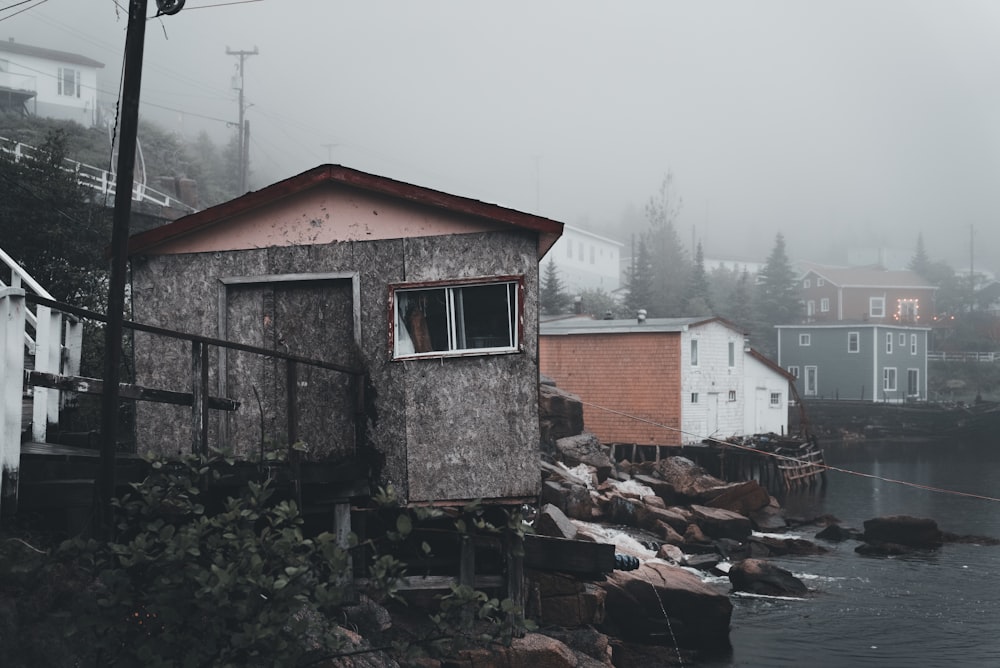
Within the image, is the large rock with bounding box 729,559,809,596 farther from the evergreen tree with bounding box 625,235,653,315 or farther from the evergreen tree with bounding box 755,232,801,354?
the evergreen tree with bounding box 755,232,801,354

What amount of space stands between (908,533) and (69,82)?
190 feet

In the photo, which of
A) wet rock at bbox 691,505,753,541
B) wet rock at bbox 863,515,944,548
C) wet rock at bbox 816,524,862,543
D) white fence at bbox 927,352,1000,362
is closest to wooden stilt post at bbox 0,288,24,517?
wet rock at bbox 691,505,753,541

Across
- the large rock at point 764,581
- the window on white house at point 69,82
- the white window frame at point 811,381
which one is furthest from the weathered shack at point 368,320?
the white window frame at point 811,381

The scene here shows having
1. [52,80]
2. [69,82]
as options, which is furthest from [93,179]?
[69,82]

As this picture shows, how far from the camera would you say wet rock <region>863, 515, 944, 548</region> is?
2872 cm

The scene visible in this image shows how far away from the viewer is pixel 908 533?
94.3ft

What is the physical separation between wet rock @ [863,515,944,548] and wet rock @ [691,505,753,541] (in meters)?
3.96

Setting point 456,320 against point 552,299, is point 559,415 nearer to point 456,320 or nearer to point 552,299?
point 456,320

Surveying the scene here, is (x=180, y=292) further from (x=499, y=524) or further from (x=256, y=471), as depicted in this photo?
(x=499, y=524)

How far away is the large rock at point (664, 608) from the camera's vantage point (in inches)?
655

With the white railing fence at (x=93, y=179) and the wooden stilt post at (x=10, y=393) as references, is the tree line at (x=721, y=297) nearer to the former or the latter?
the white railing fence at (x=93, y=179)

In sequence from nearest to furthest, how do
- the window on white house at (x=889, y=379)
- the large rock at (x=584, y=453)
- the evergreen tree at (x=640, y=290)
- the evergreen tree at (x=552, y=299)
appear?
the large rock at (x=584, y=453), the evergreen tree at (x=552, y=299), the window on white house at (x=889, y=379), the evergreen tree at (x=640, y=290)

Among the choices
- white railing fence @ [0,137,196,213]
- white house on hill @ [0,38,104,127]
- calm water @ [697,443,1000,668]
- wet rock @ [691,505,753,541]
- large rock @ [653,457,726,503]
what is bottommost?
calm water @ [697,443,1000,668]

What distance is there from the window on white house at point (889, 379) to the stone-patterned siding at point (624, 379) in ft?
120
